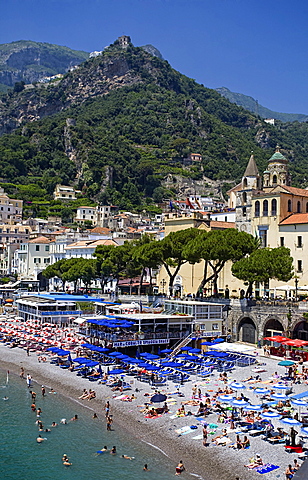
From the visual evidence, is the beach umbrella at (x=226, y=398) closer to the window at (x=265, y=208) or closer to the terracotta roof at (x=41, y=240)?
the window at (x=265, y=208)

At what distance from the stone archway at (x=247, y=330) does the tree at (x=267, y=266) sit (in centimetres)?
436

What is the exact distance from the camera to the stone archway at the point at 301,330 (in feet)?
155

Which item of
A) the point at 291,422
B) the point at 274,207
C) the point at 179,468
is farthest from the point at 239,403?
the point at 274,207

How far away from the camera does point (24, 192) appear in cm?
15712

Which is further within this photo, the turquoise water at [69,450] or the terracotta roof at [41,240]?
the terracotta roof at [41,240]

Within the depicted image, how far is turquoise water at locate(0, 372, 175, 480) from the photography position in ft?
85.1

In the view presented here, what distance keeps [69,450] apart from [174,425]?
6234 millimetres

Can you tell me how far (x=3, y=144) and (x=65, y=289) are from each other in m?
104

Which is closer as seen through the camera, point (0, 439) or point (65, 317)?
point (0, 439)

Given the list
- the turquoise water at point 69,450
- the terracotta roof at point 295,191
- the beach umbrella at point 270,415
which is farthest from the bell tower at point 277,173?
the turquoise water at point 69,450

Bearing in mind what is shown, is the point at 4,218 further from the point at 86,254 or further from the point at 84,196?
the point at 86,254

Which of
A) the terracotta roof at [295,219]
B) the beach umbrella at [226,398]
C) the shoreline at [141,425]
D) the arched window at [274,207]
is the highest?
Answer: the arched window at [274,207]

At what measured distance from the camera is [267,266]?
166 feet

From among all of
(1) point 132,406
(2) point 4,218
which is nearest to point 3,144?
(2) point 4,218
